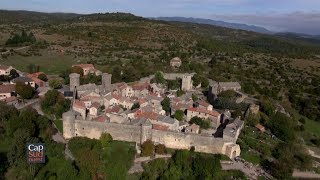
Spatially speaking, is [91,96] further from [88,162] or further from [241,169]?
[241,169]

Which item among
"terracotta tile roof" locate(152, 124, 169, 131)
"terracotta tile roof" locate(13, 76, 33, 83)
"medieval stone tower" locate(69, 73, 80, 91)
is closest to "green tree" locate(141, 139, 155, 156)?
"terracotta tile roof" locate(152, 124, 169, 131)

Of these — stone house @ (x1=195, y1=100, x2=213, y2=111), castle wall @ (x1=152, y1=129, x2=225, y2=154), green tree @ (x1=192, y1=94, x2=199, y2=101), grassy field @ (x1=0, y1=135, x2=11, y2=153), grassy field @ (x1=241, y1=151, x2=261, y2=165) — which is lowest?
grassy field @ (x1=0, y1=135, x2=11, y2=153)

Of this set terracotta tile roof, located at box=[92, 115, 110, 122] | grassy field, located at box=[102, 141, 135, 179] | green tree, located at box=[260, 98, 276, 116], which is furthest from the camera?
green tree, located at box=[260, 98, 276, 116]

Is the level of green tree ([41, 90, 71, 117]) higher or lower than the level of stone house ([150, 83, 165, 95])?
lower

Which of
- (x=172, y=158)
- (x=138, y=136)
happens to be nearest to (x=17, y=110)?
(x=138, y=136)

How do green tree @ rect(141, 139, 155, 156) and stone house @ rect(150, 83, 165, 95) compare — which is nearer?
green tree @ rect(141, 139, 155, 156)

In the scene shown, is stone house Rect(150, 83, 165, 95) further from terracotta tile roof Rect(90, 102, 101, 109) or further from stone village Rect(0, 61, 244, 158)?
terracotta tile roof Rect(90, 102, 101, 109)

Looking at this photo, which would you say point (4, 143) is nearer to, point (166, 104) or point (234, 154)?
point (166, 104)

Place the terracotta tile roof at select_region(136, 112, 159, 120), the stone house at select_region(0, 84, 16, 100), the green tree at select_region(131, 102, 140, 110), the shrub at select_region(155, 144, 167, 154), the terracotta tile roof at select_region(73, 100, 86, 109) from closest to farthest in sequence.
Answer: the shrub at select_region(155, 144, 167, 154) → the terracotta tile roof at select_region(136, 112, 159, 120) → the terracotta tile roof at select_region(73, 100, 86, 109) → the green tree at select_region(131, 102, 140, 110) → the stone house at select_region(0, 84, 16, 100)

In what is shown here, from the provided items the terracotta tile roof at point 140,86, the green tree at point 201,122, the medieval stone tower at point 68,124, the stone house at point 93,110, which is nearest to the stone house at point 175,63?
the terracotta tile roof at point 140,86
